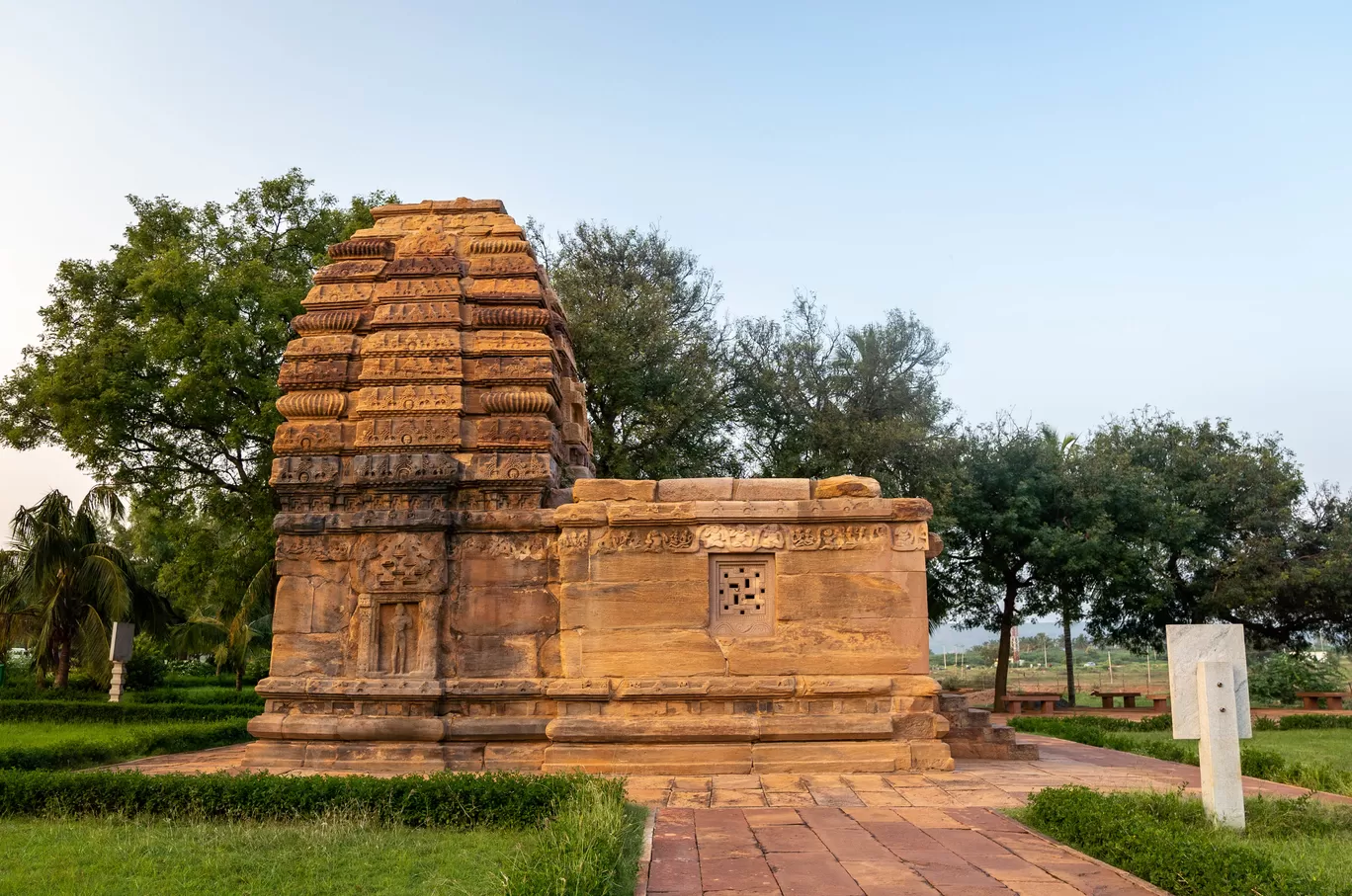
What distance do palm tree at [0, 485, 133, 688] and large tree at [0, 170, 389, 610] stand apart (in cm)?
108

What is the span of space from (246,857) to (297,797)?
1.15 metres

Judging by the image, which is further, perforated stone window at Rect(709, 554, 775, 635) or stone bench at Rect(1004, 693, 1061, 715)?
stone bench at Rect(1004, 693, 1061, 715)

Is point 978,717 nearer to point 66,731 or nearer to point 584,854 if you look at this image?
point 584,854

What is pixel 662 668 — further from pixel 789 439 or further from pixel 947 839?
pixel 789 439

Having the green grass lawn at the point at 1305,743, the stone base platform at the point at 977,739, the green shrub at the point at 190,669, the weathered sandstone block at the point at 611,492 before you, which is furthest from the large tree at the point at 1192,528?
the green shrub at the point at 190,669

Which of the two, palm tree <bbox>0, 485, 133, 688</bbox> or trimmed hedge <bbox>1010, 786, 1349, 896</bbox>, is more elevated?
palm tree <bbox>0, 485, 133, 688</bbox>

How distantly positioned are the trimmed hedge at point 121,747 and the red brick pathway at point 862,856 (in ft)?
20.7

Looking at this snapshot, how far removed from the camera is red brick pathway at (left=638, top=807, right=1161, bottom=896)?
482 cm

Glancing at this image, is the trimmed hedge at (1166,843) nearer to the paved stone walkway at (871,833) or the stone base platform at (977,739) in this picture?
the paved stone walkway at (871,833)

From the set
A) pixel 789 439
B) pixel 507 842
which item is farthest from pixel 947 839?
pixel 789 439

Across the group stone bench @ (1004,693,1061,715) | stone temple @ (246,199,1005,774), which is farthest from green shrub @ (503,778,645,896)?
stone bench @ (1004,693,1061,715)

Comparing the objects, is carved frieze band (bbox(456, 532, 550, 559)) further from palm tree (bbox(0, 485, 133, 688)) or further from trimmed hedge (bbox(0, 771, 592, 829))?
palm tree (bbox(0, 485, 133, 688))

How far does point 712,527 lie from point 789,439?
1260cm

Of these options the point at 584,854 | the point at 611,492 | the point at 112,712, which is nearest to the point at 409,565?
the point at 611,492
